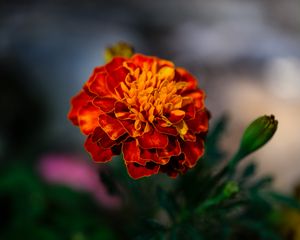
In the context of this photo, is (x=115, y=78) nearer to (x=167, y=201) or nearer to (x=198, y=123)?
(x=198, y=123)

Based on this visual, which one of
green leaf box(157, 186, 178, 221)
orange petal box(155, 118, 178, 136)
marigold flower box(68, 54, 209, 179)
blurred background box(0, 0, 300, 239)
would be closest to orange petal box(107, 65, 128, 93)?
marigold flower box(68, 54, 209, 179)

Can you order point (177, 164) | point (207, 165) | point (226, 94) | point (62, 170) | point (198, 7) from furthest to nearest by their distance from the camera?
point (198, 7) < point (226, 94) < point (62, 170) < point (207, 165) < point (177, 164)

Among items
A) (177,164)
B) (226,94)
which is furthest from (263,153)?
(177,164)

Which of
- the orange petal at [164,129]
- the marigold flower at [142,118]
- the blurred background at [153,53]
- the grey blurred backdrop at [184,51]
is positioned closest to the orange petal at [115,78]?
the marigold flower at [142,118]

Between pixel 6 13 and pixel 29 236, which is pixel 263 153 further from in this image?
pixel 6 13

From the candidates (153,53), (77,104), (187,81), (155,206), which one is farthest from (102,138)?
(153,53)

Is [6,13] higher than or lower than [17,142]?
higher

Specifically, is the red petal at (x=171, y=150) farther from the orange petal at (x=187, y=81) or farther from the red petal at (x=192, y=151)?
the orange petal at (x=187, y=81)
